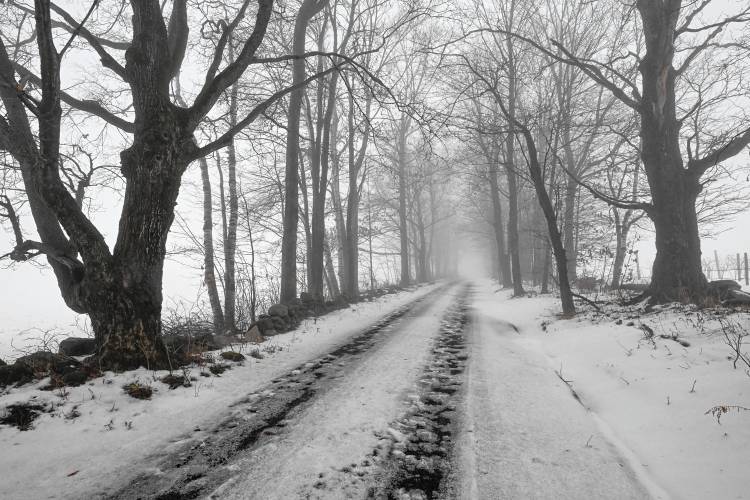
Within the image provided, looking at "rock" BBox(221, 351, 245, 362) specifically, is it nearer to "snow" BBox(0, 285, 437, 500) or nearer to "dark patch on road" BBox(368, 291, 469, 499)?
"snow" BBox(0, 285, 437, 500)

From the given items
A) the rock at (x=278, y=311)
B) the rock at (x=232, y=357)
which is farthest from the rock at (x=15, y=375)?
the rock at (x=278, y=311)

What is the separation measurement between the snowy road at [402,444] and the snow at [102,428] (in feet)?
0.80

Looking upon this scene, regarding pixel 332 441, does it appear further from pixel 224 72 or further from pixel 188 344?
pixel 224 72

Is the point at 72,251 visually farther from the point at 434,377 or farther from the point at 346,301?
the point at 346,301

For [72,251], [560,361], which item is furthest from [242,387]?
[560,361]

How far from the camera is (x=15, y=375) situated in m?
3.50

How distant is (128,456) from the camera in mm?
2391

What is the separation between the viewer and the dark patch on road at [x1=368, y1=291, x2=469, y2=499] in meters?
2.00

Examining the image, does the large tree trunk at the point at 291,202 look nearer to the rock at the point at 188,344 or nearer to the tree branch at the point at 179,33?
the rock at the point at 188,344

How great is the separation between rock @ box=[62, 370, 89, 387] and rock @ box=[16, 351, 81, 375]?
233mm

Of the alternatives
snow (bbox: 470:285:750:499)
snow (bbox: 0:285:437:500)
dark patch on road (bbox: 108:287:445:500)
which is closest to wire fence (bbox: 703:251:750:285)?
snow (bbox: 470:285:750:499)

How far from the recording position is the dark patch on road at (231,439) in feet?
6.59

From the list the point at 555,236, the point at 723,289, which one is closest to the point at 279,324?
the point at 555,236

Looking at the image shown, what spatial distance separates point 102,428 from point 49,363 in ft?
5.44
